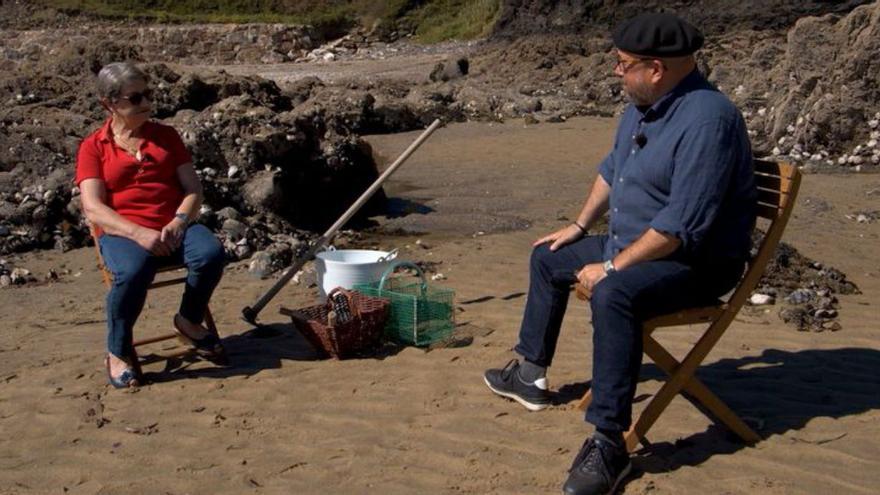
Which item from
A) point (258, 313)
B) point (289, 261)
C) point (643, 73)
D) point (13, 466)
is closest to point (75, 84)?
point (289, 261)

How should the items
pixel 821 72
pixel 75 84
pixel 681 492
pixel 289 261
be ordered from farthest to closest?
pixel 75 84 < pixel 821 72 < pixel 289 261 < pixel 681 492

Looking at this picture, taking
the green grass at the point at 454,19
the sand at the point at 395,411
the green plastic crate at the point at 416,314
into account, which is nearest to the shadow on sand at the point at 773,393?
the sand at the point at 395,411

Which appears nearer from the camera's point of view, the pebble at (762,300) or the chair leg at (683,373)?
the chair leg at (683,373)

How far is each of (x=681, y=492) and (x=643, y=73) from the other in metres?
1.62

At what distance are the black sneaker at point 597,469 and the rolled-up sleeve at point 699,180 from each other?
83 cm

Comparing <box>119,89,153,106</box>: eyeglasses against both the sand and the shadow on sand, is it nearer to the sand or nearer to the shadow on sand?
the sand

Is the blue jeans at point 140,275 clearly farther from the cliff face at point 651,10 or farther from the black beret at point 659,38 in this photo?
the cliff face at point 651,10

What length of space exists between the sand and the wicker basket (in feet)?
0.34

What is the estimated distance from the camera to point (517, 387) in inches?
208

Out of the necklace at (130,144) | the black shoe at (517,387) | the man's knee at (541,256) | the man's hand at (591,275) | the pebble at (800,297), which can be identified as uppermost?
the necklace at (130,144)

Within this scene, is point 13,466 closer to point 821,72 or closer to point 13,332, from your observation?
point 13,332

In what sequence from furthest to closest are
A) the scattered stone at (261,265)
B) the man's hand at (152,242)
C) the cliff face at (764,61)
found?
the cliff face at (764,61) < the scattered stone at (261,265) < the man's hand at (152,242)

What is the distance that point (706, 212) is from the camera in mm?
4355

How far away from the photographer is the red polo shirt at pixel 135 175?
5.95 meters
